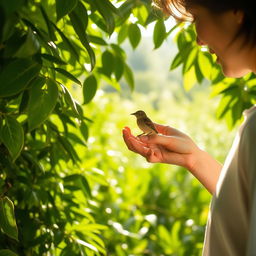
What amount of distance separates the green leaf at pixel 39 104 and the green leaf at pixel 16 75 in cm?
4

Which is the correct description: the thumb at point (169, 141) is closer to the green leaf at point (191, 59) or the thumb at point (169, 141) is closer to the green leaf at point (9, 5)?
the green leaf at point (191, 59)

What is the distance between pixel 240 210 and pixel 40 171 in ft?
1.47

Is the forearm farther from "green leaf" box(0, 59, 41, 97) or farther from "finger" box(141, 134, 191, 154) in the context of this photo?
"green leaf" box(0, 59, 41, 97)

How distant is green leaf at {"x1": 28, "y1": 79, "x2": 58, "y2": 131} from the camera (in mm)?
579

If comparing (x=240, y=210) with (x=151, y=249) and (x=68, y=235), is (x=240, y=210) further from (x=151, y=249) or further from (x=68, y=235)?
(x=151, y=249)

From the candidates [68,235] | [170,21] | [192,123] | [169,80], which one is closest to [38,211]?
[68,235]

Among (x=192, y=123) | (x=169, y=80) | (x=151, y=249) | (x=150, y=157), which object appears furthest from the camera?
(x=169, y=80)

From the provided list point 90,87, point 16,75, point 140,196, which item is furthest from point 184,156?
point 140,196

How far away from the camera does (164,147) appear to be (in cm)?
82

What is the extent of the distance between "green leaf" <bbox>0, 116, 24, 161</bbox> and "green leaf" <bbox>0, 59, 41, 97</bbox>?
8 cm

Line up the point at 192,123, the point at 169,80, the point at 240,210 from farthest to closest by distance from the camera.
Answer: the point at 169,80 → the point at 192,123 → the point at 240,210

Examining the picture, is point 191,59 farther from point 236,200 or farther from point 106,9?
point 236,200

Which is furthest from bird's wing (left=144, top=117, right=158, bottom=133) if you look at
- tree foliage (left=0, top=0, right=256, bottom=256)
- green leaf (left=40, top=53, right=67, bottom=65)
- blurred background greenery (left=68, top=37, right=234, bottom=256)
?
blurred background greenery (left=68, top=37, right=234, bottom=256)

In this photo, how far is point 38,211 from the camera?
954 millimetres
